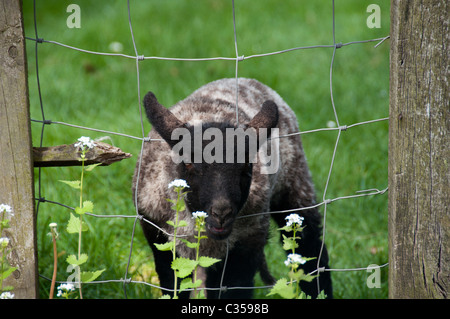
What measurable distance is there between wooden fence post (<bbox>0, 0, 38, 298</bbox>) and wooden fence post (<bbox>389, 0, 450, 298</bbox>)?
5.18 feet

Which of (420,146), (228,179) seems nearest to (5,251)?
(228,179)

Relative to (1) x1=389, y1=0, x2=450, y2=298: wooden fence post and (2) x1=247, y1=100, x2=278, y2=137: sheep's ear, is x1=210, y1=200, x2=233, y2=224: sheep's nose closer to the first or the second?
(2) x1=247, y1=100, x2=278, y2=137: sheep's ear

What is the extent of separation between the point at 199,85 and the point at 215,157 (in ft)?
13.3

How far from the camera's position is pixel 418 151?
249cm

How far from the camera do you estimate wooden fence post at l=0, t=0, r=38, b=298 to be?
8.53 ft

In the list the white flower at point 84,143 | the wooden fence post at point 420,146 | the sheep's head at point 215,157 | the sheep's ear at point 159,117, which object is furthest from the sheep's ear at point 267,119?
the white flower at point 84,143

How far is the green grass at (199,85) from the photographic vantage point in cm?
471

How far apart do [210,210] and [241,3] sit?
23.7 feet

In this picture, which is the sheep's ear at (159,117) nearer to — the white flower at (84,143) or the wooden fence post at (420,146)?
the white flower at (84,143)

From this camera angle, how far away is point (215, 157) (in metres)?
3.20

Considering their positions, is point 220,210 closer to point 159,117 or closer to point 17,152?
point 159,117

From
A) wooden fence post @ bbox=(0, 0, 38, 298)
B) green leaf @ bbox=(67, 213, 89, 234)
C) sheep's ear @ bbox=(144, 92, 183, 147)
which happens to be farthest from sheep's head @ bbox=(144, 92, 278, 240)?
wooden fence post @ bbox=(0, 0, 38, 298)

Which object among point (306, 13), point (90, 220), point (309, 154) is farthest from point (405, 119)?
point (306, 13)

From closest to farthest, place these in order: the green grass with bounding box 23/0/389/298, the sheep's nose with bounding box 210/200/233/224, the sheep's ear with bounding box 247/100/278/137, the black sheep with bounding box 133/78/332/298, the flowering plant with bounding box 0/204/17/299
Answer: the flowering plant with bounding box 0/204/17/299, the sheep's nose with bounding box 210/200/233/224, the black sheep with bounding box 133/78/332/298, the sheep's ear with bounding box 247/100/278/137, the green grass with bounding box 23/0/389/298
